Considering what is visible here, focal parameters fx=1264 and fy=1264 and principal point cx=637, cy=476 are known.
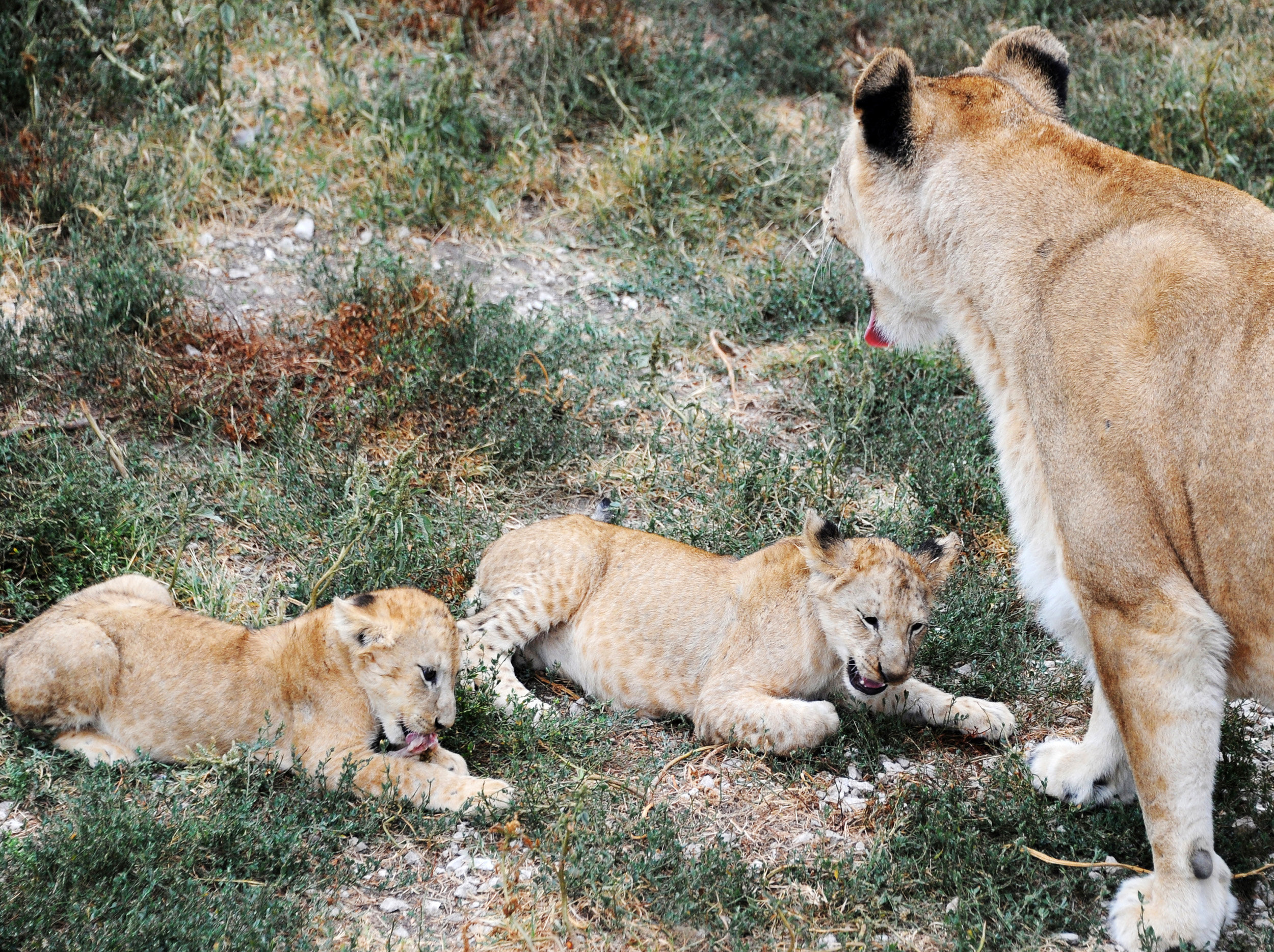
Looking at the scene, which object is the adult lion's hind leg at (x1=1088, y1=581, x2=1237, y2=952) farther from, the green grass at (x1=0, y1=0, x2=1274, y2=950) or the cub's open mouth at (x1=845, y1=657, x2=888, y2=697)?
the cub's open mouth at (x1=845, y1=657, x2=888, y2=697)

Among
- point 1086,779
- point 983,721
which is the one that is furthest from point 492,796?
point 1086,779

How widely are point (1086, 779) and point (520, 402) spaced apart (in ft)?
11.2

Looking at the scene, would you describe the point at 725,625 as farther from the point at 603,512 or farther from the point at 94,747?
the point at 94,747

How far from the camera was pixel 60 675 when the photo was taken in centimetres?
445

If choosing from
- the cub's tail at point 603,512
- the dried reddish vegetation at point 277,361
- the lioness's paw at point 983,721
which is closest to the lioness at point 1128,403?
the lioness's paw at point 983,721

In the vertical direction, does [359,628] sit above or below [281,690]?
above

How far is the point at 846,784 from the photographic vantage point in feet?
15.3

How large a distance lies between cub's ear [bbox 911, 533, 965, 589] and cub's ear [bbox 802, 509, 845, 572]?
0.34m

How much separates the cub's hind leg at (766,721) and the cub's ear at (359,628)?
4.17 feet

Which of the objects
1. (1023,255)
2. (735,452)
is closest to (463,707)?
(735,452)

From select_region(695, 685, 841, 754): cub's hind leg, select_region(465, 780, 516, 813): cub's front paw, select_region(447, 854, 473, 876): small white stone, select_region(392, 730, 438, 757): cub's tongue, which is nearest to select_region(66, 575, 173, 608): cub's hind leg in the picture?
select_region(392, 730, 438, 757): cub's tongue

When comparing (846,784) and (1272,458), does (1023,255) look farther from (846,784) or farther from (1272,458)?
(846,784)

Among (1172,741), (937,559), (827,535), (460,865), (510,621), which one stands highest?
(1172,741)

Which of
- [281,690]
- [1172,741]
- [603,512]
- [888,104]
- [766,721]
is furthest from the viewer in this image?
[603,512]
